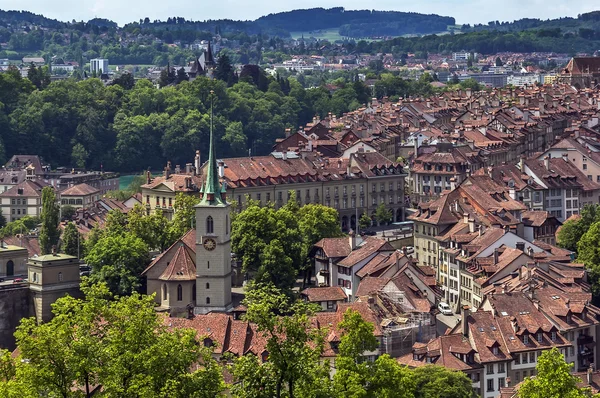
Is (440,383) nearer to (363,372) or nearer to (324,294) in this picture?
(363,372)

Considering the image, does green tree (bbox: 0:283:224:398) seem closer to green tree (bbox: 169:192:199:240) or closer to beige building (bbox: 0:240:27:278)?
beige building (bbox: 0:240:27:278)

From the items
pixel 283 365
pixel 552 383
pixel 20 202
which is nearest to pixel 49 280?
pixel 283 365

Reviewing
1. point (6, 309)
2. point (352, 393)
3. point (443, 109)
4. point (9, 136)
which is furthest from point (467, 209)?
point (9, 136)

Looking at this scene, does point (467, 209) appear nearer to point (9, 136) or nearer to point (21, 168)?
point (21, 168)

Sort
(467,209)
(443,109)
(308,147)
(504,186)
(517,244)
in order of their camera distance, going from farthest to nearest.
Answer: (443,109)
(308,147)
(504,186)
(467,209)
(517,244)

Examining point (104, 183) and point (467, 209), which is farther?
point (104, 183)

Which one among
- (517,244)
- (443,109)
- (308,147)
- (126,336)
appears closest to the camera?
(126,336)
